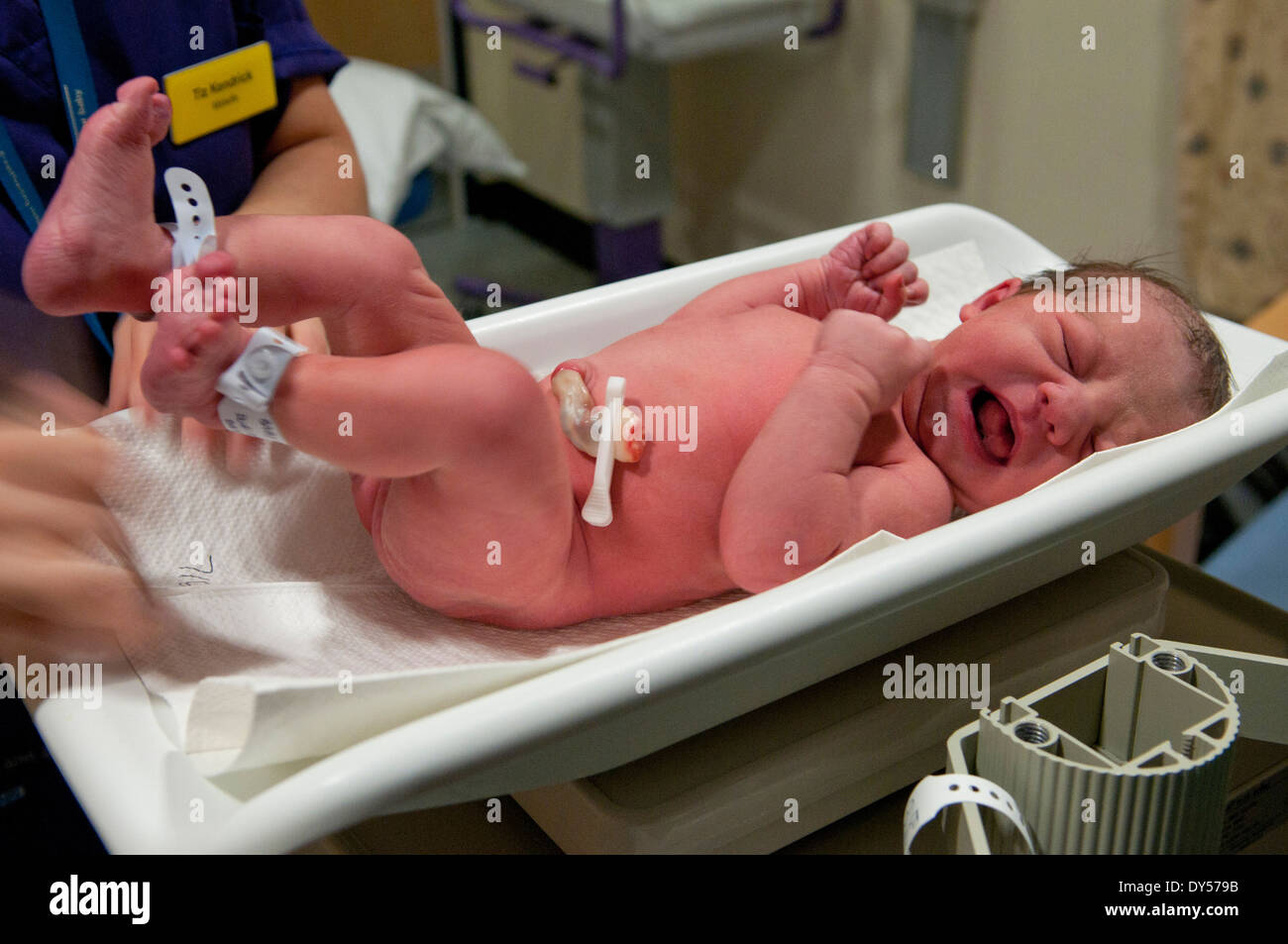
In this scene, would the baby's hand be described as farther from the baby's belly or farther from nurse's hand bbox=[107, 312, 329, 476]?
nurse's hand bbox=[107, 312, 329, 476]

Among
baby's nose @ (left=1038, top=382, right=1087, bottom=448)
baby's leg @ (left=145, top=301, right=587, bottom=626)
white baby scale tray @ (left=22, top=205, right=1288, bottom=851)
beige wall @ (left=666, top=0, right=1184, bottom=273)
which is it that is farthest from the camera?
beige wall @ (left=666, top=0, right=1184, bottom=273)

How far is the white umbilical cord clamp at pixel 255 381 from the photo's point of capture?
0.69m

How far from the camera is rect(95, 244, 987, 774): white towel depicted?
2.61 ft

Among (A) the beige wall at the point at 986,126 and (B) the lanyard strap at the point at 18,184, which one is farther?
(A) the beige wall at the point at 986,126

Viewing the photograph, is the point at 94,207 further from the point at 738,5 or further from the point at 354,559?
the point at 738,5

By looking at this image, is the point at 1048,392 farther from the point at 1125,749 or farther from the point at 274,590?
the point at 274,590

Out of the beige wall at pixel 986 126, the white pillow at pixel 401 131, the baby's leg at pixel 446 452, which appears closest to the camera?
the baby's leg at pixel 446 452

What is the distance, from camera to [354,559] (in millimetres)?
928

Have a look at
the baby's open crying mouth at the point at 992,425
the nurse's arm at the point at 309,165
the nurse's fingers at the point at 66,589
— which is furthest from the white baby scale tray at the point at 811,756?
the nurse's arm at the point at 309,165

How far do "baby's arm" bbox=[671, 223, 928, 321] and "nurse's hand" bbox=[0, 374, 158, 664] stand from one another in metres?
0.60

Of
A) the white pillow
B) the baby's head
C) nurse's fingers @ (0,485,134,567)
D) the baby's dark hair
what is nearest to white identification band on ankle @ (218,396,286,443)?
nurse's fingers @ (0,485,134,567)

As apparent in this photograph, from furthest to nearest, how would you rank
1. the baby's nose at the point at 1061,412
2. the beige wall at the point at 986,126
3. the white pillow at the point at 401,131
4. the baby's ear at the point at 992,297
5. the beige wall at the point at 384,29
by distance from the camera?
the beige wall at the point at 384,29
the white pillow at the point at 401,131
the beige wall at the point at 986,126
the baby's ear at the point at 992,297
the baby's nose at the point at 1061,412

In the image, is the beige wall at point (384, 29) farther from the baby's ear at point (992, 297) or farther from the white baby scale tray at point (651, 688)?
the white baby scale tray at point (651, 688)

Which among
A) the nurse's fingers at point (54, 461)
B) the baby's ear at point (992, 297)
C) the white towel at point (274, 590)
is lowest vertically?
→ the white towel at point (274, 590)
